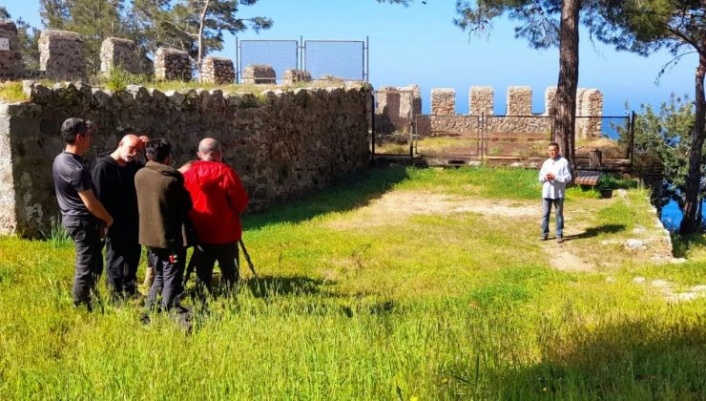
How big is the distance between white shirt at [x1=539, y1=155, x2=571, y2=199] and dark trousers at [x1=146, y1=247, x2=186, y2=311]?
7189 mm

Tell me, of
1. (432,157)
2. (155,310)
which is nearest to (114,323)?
(155,310)

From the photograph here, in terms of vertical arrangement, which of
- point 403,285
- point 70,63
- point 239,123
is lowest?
point 403,285

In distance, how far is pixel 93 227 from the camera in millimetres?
5840

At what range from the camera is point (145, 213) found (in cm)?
582

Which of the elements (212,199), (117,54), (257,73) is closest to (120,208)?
(212,199)

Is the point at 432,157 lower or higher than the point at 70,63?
lower

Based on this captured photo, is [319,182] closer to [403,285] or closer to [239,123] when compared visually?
[239,123]

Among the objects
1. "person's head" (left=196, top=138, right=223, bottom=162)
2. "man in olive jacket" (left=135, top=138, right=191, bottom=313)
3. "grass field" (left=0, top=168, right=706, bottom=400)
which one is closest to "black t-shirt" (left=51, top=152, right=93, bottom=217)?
"man in olive jacket" (left=135, top=138, right=191, bottom=313)

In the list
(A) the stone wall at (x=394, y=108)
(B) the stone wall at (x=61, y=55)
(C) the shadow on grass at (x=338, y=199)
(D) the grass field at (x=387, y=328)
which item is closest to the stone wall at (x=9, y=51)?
(B) the stone wall at (x=61, y=55)

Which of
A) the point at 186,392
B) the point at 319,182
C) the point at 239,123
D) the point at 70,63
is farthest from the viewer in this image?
the point at 70,63

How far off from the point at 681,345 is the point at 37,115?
316 inches

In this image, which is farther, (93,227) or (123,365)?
A: (93,227)

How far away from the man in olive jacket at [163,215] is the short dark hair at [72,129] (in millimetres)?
557

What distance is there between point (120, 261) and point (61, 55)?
43.4 ft
